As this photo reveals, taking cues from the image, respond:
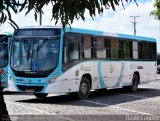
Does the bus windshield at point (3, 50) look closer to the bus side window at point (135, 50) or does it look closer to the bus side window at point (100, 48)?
the bus side window at point (100, 48)

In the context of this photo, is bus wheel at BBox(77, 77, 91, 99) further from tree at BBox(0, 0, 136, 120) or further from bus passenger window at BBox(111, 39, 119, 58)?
tree at BBox(0, 0, 136, 120)

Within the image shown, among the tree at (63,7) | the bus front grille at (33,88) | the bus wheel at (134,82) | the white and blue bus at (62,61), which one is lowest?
the bus wheel at (134,82)

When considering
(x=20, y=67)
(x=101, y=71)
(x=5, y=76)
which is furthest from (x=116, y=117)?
(x=5, y=76)

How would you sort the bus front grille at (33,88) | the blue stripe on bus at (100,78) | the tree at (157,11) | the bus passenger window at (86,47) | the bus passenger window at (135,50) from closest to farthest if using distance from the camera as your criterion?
1. the bus front grille at (33,88)
2. the bus passenger window at (86,47)
3. the blue stripe on bus at (100,78)
4. the bus passenger window at (135,50)
5. the tree at (157,11)

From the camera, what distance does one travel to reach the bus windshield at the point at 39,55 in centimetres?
1516

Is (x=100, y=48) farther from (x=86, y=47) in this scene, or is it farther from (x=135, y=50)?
(x=135, y=50)

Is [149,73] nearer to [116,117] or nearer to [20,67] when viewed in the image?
[20,67]

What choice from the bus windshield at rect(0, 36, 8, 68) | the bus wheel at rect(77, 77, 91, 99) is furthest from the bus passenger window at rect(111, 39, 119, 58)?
the bus windshield at rect(0, 36, 8, 68)

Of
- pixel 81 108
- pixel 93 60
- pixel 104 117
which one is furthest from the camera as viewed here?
pixel 93 60

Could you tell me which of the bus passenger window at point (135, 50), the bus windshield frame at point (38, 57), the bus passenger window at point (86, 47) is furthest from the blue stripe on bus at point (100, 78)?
the bus passenger window at point (135, 50)

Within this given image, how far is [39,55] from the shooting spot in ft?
49.8

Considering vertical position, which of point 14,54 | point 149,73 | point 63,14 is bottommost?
point 149,73

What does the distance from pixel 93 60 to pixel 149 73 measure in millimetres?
6744

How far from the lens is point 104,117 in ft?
37.4
